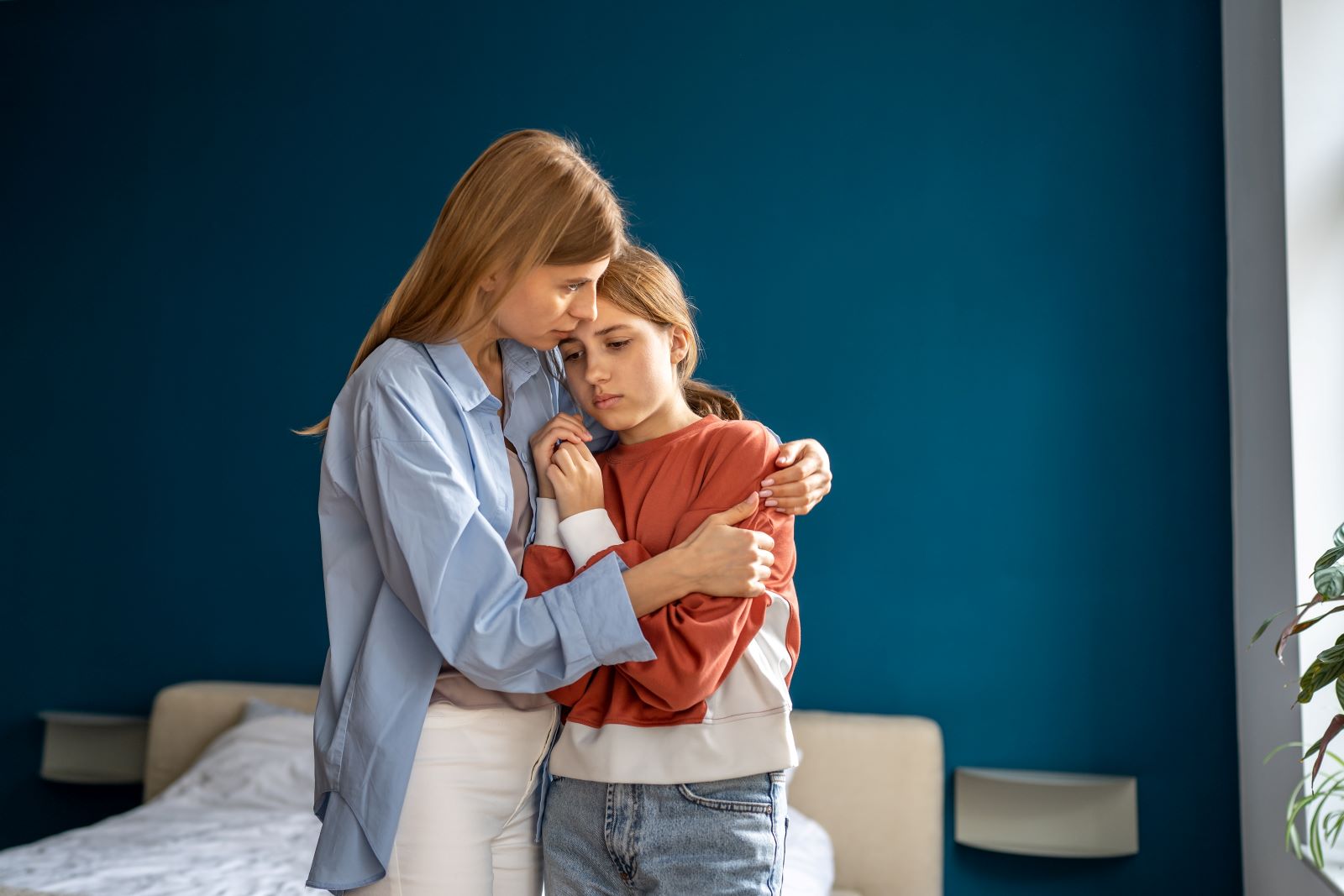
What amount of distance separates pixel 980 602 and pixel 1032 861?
25.4 inches

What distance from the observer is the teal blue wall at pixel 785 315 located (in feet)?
9.01

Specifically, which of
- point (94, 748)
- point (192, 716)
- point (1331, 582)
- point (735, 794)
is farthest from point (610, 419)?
point (94, 748)

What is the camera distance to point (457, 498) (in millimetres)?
1148

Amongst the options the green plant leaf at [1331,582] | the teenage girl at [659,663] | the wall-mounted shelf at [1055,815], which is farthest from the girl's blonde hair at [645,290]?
the wall-mounted shelf at [1055,815]

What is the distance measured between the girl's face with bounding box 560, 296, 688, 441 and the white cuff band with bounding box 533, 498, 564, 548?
138 millimetres

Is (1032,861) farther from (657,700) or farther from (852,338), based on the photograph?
(657,700)

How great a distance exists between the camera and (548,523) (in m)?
1.30

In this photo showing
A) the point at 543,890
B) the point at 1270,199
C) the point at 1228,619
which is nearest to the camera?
the point at 543,890

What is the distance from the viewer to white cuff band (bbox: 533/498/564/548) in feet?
4.23

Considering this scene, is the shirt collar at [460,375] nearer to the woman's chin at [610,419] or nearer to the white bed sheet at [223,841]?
the woman's chin at [610,419]

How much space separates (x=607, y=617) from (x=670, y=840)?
0.24 meters

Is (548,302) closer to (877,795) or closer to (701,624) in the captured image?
(701,624)

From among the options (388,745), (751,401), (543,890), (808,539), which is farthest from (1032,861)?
(388,745)

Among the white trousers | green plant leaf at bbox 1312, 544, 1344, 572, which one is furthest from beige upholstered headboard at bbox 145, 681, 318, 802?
green plant leaf at bbox 1312, 544, 1344, 572
